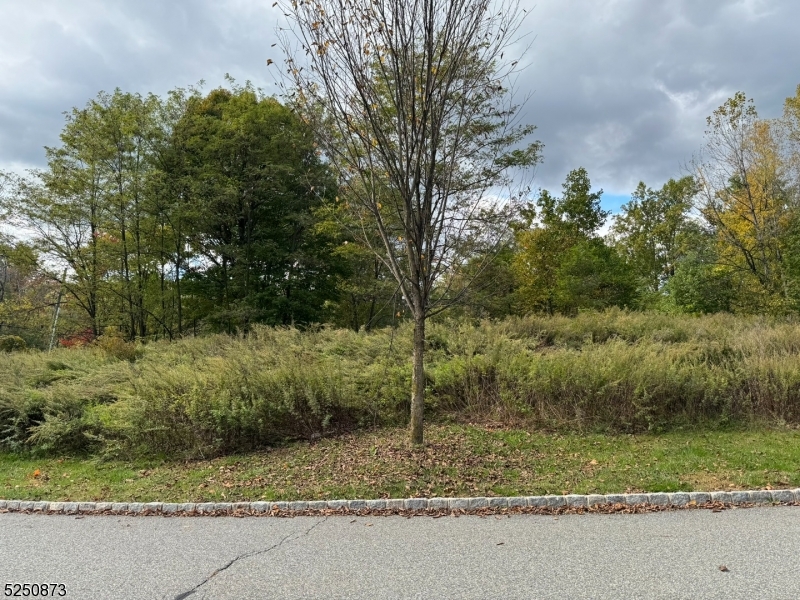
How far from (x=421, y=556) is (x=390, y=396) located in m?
4.50

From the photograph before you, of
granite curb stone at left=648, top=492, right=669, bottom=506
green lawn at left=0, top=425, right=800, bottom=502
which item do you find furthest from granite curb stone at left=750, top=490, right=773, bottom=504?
granite curb stone at left=648, top=492, right=669, bottom=506

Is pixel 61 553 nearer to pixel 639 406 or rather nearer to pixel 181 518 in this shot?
pixel 181 518

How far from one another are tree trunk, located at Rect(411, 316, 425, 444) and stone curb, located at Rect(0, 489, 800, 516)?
1415mm

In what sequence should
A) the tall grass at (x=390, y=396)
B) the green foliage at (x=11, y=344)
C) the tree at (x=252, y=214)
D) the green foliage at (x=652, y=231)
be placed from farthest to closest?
1. the green foliage at (x=652, y=231)
2. the tree at (x=252, y=214)
3. the green foliage at (x=11, y=344)
4. the tall grass at (x=390, y=396)

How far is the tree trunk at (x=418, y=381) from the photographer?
6.18 m

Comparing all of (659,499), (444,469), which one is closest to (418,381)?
(444,469)

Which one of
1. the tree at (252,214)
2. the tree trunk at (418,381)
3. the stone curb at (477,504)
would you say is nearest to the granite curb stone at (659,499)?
the stone curb at (477,504)

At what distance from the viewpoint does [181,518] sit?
16.4 feet

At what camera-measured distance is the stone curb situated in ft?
15.7

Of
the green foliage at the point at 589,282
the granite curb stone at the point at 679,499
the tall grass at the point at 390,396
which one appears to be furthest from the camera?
the green foliage at the point at 589,282

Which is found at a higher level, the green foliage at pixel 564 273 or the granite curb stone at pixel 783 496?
the green foliage at pixel 564 273

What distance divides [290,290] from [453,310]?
8302mm

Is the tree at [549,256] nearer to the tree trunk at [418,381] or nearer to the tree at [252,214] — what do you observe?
the tree at [252,214]

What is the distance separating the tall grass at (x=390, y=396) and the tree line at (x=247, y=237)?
341 inches
